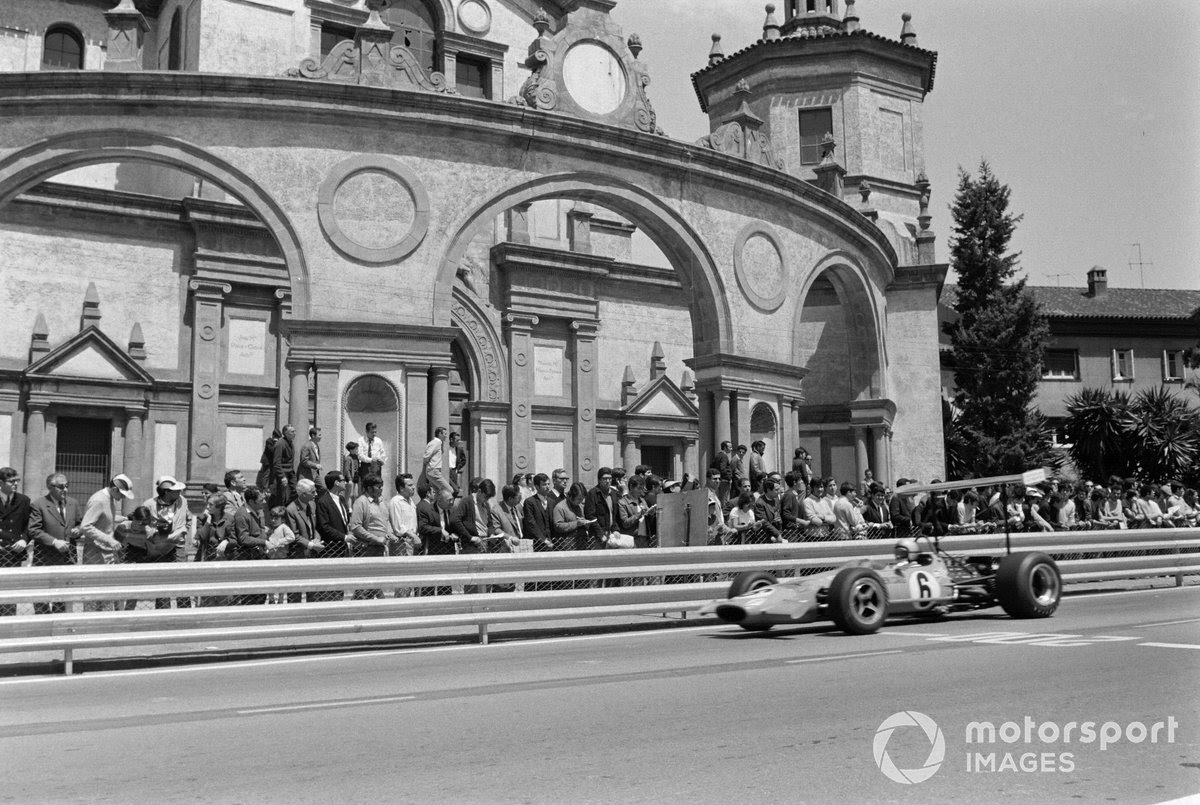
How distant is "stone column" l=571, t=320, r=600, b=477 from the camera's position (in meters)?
32.7

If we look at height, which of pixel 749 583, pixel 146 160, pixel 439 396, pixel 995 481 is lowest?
pixel 749 583

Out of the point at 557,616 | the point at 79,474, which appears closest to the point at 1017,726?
the point at 557,616

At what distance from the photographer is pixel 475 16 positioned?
32438 millimetres

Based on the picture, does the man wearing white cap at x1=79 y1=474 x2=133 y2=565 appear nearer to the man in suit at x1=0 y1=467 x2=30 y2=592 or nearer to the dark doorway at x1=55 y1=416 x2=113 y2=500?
the man in suit at x1=0 y1=467 x2=30 y2=592

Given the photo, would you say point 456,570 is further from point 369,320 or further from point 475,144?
point 475,144

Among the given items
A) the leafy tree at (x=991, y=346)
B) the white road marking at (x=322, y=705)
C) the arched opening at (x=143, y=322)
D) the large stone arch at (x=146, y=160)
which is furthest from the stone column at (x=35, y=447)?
the leafy tree at (x=991, y=346)

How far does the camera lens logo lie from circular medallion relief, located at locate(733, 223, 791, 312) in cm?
1650

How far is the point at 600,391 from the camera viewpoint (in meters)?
34.1

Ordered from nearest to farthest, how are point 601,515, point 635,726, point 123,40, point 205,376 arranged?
point 635,726 → point 601,515 → point 123,40 → point 205,376

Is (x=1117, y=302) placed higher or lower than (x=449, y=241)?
higher

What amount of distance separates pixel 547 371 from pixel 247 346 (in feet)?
28.0

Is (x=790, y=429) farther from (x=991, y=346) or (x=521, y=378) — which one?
(x=991, y=346)

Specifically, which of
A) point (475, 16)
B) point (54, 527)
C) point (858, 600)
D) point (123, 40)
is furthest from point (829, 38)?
point (54, 527)

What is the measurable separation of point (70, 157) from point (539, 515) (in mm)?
9868
